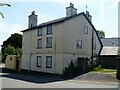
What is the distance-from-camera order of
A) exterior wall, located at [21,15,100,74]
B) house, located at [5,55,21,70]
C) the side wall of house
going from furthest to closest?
house, located at [5,55,21,70]
the side wall of house
exterior wall, located at [21,15,100,74]

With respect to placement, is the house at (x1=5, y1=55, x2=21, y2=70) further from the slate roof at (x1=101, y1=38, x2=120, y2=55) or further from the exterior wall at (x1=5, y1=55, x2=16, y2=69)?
the slate roof at (x1=101, y1=38, x2=120, y2=55)

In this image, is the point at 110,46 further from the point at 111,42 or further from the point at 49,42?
the point at 49,42

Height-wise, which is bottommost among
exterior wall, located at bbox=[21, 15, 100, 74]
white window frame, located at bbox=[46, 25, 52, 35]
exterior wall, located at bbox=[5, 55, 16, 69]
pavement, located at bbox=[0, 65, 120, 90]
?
pavement, located at bbox=[0, 65, 120, 90]

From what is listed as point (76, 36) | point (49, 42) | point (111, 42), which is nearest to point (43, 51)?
point (49, 42)

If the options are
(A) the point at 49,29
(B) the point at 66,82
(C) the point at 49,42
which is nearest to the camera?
(B) the point at 66,82

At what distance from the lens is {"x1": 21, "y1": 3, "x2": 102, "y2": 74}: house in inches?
1190

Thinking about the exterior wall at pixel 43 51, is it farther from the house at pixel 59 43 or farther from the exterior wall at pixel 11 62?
the exterior wall at pixel 11 62

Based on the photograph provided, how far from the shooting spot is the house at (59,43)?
3022 centimetres

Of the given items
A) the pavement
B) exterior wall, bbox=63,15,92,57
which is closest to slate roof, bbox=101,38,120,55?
exterior wall, bbox=63,15,92,57

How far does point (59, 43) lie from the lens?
30.3 metres

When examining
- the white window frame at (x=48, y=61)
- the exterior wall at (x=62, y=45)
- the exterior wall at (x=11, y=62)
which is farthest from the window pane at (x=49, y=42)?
the exterior wall at (x=11, y=62)

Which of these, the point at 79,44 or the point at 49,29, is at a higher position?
the point at 49,29

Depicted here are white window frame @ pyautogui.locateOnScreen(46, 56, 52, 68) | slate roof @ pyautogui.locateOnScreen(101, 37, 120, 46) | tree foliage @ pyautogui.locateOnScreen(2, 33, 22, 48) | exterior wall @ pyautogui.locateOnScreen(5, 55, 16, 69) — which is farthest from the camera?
tree foliage @ pyautogui.locateOnScreen(2, 33, 22, 48)

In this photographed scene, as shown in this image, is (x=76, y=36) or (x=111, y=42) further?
(x=111, y=42)
